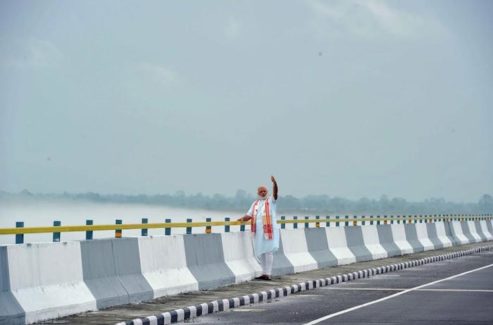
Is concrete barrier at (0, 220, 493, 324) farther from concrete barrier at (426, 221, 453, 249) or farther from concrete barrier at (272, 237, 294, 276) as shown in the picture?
concrete barrier at (426, 221, 453, 249)

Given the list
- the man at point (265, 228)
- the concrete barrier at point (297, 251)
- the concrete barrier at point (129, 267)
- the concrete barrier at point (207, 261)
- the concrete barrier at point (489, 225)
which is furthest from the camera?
the concrete barrier at point (489, 225)

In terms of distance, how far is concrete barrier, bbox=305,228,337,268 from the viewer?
32.3m

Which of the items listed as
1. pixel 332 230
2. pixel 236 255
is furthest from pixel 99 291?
pixel 332 230

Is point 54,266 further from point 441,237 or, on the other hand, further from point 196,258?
point 441,237

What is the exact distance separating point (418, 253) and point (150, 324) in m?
28.4

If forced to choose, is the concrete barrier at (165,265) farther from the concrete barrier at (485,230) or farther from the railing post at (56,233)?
the concrete barrier at (485,230)

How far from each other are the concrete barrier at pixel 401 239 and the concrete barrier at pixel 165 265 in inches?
813

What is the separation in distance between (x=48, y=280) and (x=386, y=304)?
687cm

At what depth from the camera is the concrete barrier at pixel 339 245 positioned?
34.3 metres

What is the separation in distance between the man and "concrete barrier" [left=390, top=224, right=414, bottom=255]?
52.5ft

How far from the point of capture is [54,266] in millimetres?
17266

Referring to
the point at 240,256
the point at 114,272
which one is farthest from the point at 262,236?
the point at 114,272

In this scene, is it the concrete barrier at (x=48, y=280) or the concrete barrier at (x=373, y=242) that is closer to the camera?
Answer: the concrete barrier at (x=48, y=280)

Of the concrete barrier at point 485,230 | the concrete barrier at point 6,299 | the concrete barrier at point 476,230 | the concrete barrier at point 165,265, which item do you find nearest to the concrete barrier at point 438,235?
the concrete barrier at point 476,230
